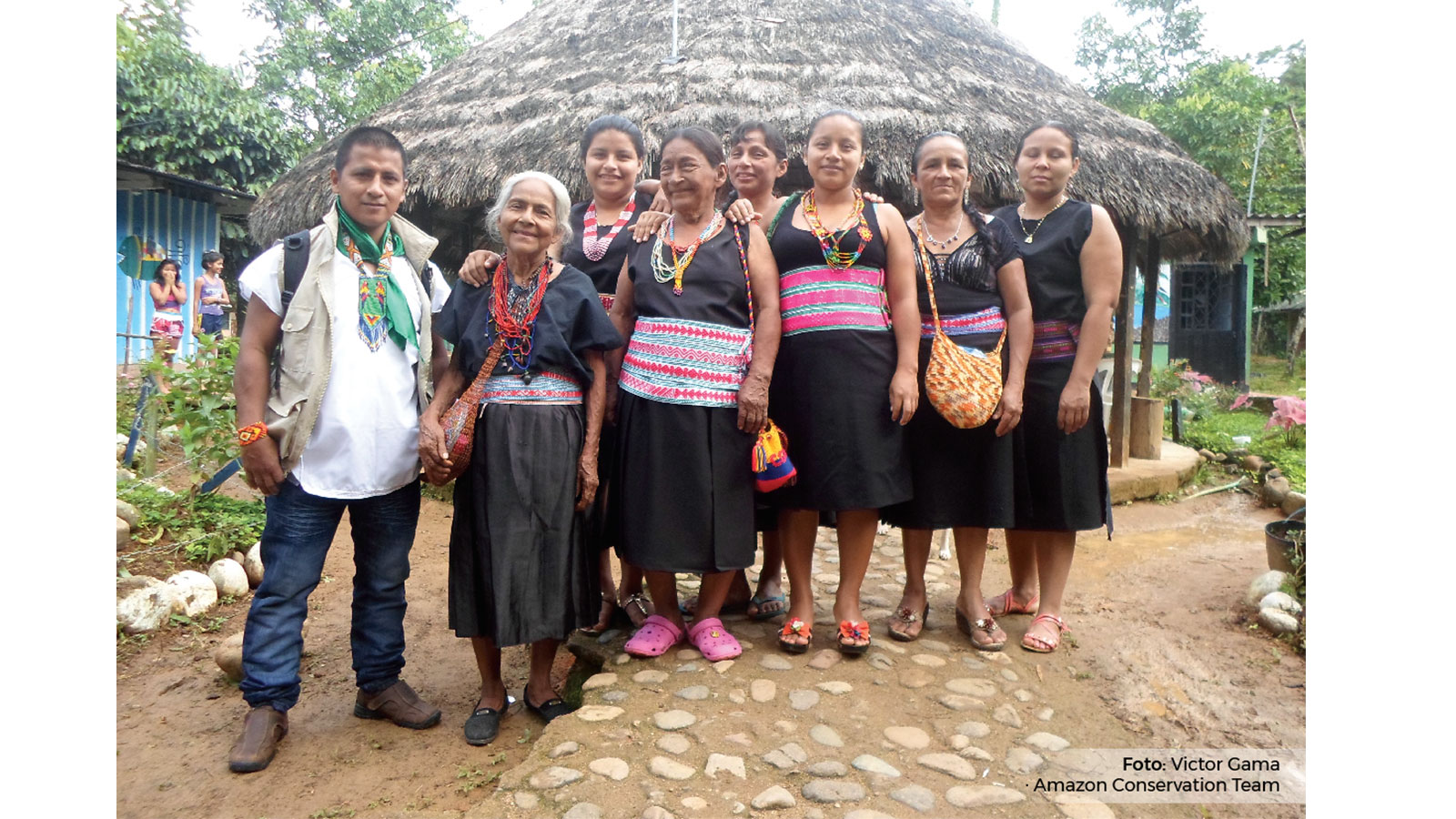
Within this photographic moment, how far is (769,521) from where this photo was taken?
124 inches

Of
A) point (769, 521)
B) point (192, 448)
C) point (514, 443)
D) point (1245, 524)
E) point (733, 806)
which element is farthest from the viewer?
point (1245, 524)

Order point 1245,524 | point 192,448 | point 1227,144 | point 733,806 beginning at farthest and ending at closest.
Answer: point 1227,144, point 1245,524, point 192,448, point 733,806

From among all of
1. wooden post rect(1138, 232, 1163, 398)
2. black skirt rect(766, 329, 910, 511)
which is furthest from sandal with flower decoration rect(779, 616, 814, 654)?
wooden post rect(1138, 232, 1163, 398)

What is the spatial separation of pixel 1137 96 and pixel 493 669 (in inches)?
590

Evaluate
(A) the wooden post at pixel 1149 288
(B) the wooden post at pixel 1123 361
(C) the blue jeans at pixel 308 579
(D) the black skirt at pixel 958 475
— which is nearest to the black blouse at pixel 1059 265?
(D) the black skirt at pixel 958 475

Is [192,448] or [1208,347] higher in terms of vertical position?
[1208,347]

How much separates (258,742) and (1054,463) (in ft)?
8.78

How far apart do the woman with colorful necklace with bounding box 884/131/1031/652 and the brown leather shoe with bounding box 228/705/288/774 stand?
6.62 feet

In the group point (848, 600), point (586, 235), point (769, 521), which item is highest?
point (586, 235)

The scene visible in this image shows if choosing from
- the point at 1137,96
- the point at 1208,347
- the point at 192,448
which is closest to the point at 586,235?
the point at 192,448

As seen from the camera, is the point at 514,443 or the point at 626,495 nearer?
the point at 514,443

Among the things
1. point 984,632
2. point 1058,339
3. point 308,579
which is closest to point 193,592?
point 308,579

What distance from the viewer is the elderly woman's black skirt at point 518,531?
2504mm

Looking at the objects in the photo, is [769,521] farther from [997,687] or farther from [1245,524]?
[1245,524]
